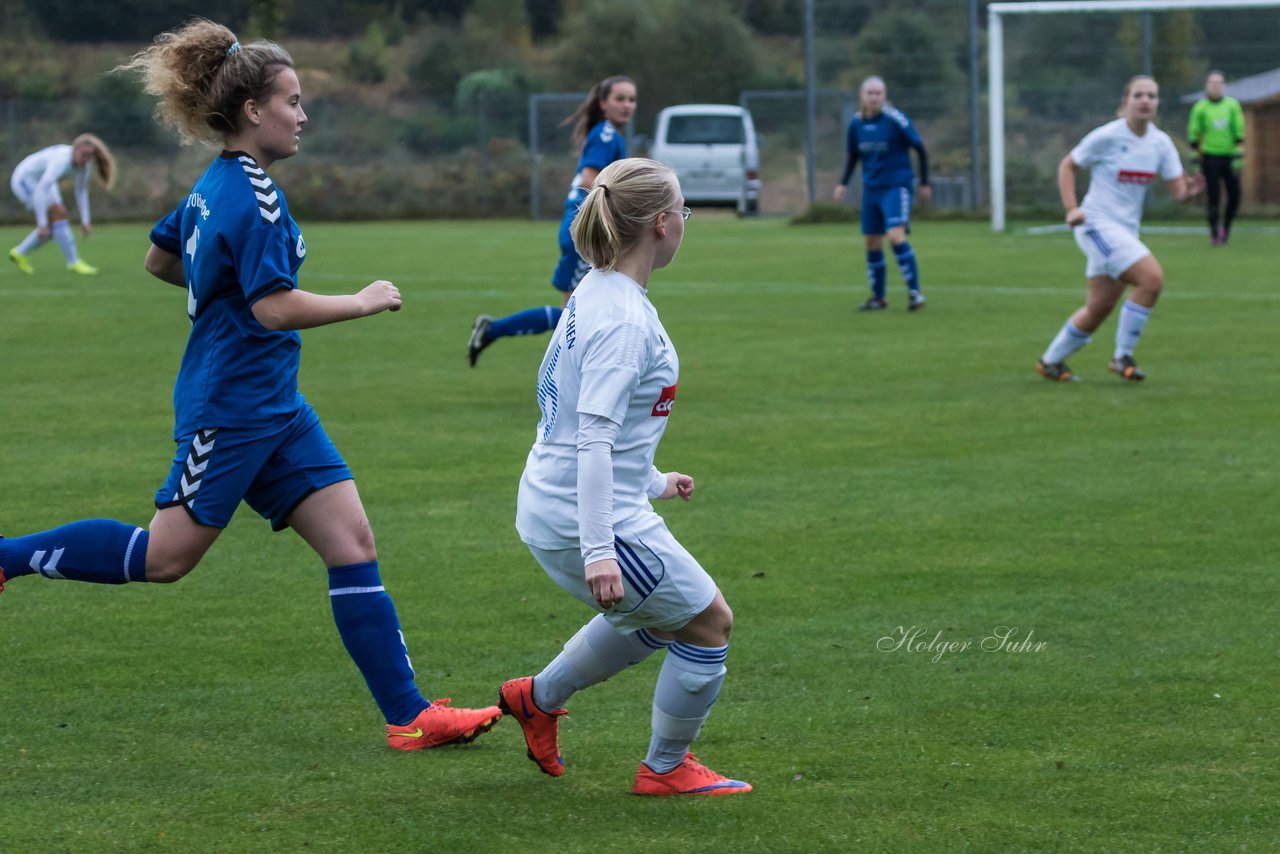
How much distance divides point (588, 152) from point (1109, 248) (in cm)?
345

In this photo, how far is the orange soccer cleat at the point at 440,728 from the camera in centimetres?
458

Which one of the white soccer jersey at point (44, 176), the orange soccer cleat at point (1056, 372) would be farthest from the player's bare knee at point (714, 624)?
the white soccer jersey at point (44, 176)

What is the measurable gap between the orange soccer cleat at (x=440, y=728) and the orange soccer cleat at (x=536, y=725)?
203mm

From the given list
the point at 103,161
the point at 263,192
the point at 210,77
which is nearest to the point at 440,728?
the point at 263,192

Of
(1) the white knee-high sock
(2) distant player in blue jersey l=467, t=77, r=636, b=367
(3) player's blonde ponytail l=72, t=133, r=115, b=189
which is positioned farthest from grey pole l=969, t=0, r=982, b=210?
(2) distant player in blue jersey l=467, t=77, r=636, b=367

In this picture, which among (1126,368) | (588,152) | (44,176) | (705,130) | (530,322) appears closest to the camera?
(588,152)

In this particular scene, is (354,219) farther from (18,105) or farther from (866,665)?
(866,665)

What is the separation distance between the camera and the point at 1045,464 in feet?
28.5

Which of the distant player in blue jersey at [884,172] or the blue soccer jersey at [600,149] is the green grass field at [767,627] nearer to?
the blue soccer jersey at [600,149]

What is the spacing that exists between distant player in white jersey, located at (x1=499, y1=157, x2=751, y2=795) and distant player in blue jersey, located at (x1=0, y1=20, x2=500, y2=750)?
22.9 inches

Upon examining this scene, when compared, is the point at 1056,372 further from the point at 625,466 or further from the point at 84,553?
the point at 84,553

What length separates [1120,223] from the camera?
11.6 metres

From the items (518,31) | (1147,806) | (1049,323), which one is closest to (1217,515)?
(1147,806)

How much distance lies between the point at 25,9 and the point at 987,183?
4613cm
